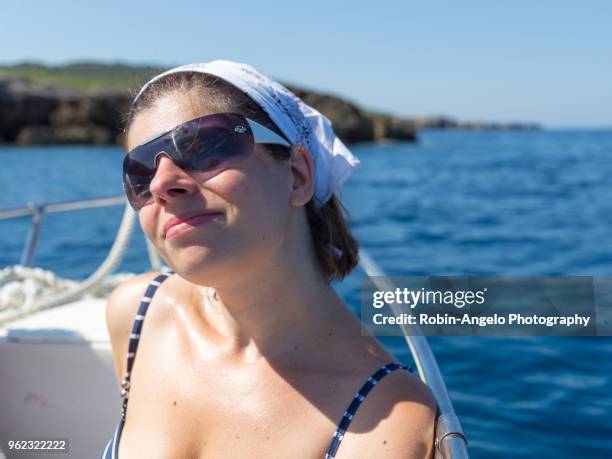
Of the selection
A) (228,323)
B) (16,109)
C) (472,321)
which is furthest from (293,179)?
(16,109)

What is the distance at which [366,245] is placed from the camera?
9.55 meters

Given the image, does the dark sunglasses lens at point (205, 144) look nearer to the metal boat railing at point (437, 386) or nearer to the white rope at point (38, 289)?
the metal boat railing at point (437, 386)

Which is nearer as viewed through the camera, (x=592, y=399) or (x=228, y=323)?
(x=228, y=323)

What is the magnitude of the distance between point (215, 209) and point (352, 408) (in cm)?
47

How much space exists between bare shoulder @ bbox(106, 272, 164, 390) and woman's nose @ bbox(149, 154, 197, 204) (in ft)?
1.56

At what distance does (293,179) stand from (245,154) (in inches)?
5.1

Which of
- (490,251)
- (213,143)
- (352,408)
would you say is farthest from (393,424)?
(490,251)

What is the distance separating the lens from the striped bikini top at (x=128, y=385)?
1345 millimetres

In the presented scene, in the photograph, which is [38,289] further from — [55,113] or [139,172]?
[55,113]

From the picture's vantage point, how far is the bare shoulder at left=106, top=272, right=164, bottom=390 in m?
1.77

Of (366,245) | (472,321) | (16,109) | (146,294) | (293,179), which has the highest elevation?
(293,179)

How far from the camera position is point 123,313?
1.79 m

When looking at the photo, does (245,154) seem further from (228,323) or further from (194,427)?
(194,427)

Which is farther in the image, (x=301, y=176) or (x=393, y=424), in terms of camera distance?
(x=301, y=176)
